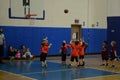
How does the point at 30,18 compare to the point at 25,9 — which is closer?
the point at 25,9

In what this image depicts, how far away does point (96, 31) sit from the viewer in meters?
23.6

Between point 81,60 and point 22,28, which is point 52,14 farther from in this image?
point 81,60

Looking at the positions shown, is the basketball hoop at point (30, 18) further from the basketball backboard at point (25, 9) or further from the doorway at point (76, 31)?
the doorway at point (76, 31)

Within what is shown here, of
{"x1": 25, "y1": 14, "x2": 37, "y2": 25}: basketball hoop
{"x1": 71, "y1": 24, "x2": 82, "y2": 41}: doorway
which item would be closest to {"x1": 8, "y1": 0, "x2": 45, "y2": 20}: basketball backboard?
{"x1": 25, "y1": 14, "x2": 37, "y2": 25}: basketball hoop

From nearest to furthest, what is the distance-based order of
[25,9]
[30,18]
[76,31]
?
[25,9], [30,18], [76,31]

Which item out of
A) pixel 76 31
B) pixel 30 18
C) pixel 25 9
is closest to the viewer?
pixel 25 9

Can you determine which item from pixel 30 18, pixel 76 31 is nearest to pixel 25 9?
pixel 30 18

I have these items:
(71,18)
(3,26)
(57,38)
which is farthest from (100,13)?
(3,26)

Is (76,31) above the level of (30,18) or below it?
below

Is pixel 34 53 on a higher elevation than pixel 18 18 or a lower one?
lower

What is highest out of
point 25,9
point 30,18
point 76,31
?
point 25,9

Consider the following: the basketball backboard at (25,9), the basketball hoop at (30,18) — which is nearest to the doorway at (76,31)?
the basketball backboard at (25,9)

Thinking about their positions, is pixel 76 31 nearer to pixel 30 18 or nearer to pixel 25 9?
pixel 30 18

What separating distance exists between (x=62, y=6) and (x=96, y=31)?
4.32 metres
